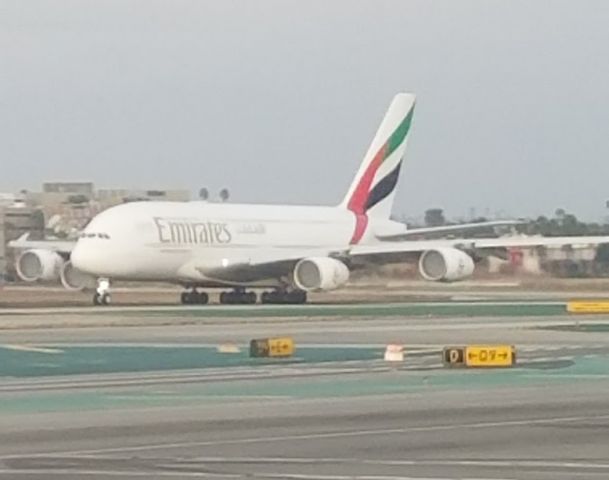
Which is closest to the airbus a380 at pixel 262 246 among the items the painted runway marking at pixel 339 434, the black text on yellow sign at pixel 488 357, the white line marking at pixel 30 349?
the white line marking at pixel 30 349

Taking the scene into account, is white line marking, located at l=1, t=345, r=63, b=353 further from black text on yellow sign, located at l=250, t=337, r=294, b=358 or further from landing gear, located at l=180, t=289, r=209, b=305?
landing gear, located at l=180, t=289, r=209, b=305

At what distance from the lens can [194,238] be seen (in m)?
68.1

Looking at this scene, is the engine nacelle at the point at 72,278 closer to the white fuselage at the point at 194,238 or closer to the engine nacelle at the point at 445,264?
the white fuselage at the point at 194,238

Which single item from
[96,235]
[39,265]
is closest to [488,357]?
Result: [96,235]

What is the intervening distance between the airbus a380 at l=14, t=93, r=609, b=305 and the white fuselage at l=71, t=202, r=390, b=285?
0.04 m

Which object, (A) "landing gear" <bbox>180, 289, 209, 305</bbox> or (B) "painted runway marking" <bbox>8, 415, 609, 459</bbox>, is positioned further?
(A) "landing gear" <bbox>180, 289, 209, 305</bbox>

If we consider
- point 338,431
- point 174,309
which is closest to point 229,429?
point 338,431

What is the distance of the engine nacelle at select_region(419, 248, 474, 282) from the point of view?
222 feet

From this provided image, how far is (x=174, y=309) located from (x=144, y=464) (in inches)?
1706

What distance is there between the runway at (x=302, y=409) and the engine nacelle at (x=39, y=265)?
29.0m

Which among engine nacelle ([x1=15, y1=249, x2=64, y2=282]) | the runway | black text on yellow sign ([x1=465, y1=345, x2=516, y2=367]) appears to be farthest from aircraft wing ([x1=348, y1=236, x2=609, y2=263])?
black text on yellow sign ([x1=465, y1=345, x2=516, y2=367])

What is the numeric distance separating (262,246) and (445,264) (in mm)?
7320

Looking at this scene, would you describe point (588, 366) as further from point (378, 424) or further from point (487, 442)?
point (487, 442)

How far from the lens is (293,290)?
70.6 metres
